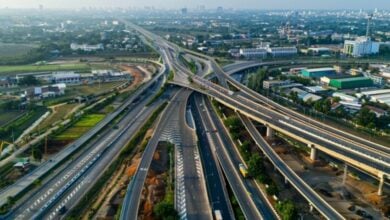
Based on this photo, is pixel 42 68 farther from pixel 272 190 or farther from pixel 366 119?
pixel 272 190

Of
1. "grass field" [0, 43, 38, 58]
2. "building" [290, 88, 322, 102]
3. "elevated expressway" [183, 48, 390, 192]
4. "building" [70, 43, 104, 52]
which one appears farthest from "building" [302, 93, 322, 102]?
"grass field" [0, 43, 38, 58]

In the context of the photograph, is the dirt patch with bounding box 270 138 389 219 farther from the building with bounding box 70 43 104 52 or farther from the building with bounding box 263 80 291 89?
the building with bounding box 70 43 104 52

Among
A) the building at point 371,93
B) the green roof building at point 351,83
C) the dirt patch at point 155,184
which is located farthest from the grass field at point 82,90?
the building at point 371,93

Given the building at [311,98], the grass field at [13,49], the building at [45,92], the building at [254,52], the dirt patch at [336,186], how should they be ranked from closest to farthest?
the dirt patch at [336,186], the building at [311,98], the building at [45,92], the grass field at [13,49], the building at [254,52]

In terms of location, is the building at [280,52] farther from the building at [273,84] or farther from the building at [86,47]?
the building at [86,47]

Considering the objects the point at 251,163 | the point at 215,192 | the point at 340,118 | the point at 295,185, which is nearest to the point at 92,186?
the point at 215,192

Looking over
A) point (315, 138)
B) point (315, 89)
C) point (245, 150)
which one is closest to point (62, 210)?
point (245, 150)
